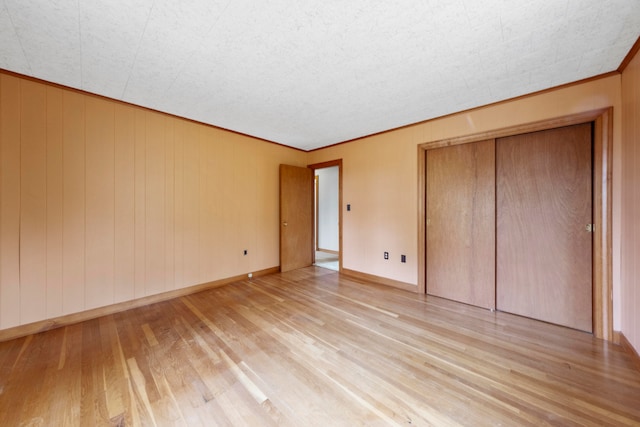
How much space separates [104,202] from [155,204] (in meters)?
0.48

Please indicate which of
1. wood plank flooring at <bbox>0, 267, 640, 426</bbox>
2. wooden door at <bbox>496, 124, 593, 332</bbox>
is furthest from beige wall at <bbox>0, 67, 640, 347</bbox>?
wood plank flooring at <bbox>0, 267, 640, 426</bbox>

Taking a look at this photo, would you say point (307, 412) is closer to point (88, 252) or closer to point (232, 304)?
point (232, 304)

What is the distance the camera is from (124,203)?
267 cm

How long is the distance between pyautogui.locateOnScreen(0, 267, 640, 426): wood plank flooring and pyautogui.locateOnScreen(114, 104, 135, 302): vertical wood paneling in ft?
1.22

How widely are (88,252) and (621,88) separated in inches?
209

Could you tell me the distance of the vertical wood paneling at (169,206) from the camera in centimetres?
300

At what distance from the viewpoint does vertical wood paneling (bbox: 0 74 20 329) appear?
2.04 metres

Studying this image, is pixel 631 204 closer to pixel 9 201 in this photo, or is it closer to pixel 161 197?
pixel 161 197

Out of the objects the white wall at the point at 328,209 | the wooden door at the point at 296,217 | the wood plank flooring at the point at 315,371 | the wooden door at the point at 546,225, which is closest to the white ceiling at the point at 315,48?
the wooden door at the point at 546,225

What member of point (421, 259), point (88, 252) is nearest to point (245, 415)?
point (88, 252)

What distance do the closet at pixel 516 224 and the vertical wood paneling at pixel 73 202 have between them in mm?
4083

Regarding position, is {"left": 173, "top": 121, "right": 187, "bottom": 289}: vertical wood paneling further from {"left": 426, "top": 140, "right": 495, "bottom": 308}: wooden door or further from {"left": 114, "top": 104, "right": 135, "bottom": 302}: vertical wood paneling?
{"left": 426, "top": 140, "right": 495, "bottom": 308}: wooden door

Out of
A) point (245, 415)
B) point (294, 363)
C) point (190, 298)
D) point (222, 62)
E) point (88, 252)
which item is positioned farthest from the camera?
point (190, 298)

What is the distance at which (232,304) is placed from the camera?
2850 mm
